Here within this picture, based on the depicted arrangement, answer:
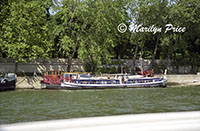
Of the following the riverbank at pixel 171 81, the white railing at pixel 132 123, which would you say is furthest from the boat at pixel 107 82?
the white railing at pixel 132 123

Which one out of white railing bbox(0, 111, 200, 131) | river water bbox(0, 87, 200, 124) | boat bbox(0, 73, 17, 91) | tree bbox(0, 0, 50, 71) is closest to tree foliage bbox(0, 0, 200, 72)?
tree bbox(0, 0, 50, 71)

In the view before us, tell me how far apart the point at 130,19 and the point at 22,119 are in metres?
29.0

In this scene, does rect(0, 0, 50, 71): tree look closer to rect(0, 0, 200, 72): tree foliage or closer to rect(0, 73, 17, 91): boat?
rect(0, 0, 200, 72): tree foliage

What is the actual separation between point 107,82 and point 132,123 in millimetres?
29438

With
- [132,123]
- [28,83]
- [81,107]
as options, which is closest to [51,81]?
[28,83]

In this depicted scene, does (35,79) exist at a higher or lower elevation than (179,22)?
lower

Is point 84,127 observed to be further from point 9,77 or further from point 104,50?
point 104,50

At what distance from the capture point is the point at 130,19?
130 ft

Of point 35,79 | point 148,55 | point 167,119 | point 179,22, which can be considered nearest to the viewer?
point 167,119

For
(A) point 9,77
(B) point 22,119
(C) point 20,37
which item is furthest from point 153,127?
(C) point 20,37

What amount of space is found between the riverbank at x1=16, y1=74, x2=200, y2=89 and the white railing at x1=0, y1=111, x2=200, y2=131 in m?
28.9

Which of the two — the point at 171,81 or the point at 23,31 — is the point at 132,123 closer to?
the point at 23,31

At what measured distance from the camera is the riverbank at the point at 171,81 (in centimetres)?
3042

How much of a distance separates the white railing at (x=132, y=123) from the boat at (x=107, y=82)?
2818 cm
